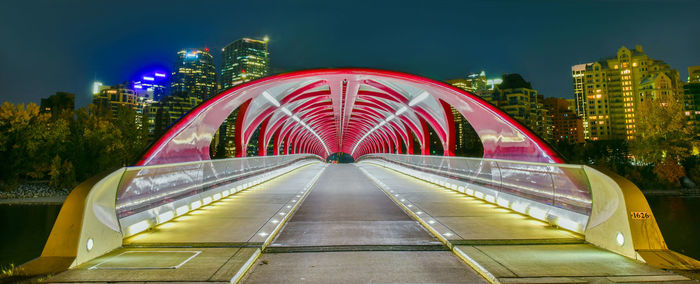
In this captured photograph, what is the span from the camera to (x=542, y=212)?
6859 millimetres

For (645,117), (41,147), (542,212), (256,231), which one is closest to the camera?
(256,231)

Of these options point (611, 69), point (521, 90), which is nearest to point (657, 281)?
point (521, 90)

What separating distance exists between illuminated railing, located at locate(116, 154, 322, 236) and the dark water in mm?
9270

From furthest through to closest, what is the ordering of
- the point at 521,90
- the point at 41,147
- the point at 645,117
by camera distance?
the point at 521,90
the point at 645,117
the point at 41,147

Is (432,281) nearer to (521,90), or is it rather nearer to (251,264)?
(251,264)

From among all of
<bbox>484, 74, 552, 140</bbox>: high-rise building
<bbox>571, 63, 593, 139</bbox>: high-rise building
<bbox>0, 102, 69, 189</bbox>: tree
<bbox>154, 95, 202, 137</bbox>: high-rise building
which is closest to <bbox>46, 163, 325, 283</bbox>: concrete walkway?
<bbox>0, 102, 69, 189</bbox>: tree

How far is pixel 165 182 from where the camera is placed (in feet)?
24.8

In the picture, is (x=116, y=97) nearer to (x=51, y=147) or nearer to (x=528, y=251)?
(x=51, y=147)

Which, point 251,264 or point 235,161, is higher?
point 235,161

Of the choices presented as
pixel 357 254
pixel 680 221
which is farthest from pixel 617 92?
pixel 357 254

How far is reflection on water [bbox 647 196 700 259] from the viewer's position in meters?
18.5

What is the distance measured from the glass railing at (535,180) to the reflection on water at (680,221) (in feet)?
38.1

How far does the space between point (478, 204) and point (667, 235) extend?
19.0m

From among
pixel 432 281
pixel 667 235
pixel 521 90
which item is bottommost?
pixel 667 235
